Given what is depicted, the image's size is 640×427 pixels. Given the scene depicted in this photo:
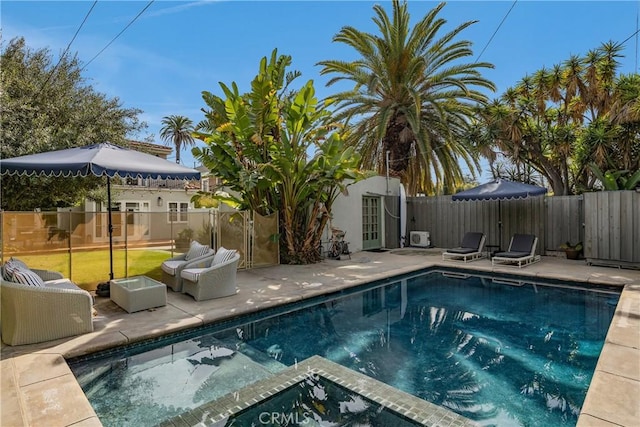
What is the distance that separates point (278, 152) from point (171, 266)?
4216 mm

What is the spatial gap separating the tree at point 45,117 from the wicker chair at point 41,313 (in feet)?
24.6

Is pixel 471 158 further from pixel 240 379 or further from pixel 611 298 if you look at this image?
pixel 240 379

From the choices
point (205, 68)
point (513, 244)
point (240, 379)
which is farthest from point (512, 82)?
point (240, 379)

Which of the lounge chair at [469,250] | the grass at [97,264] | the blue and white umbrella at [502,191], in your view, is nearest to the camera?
the grass at [97,264]

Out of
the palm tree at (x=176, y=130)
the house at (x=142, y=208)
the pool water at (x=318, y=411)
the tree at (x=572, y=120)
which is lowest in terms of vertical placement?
the pool water at (x=318, y=411)

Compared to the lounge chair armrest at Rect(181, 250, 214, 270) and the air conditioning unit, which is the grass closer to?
the lounge chair armrest at Rect(181, 250, 214, 270)

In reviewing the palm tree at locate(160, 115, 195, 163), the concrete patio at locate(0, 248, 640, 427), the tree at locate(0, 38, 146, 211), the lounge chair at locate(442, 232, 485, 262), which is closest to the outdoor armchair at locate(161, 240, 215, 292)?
the concrete patio at locate(0, 248, 640, 427)

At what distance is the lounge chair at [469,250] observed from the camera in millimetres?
11203

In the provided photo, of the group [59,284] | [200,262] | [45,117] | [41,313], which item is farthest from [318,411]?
[45,117]

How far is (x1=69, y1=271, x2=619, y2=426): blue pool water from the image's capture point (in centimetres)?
345

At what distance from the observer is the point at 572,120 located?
14898 millimetres

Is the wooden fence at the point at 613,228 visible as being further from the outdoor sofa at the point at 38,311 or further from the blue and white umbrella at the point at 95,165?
the outdoor sofa at the point at 38,311

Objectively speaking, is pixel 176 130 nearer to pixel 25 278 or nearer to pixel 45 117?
pixel 45 117

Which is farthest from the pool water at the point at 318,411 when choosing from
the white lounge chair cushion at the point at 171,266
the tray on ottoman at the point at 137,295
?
the white lounge chair cushion at the point at 171,266
